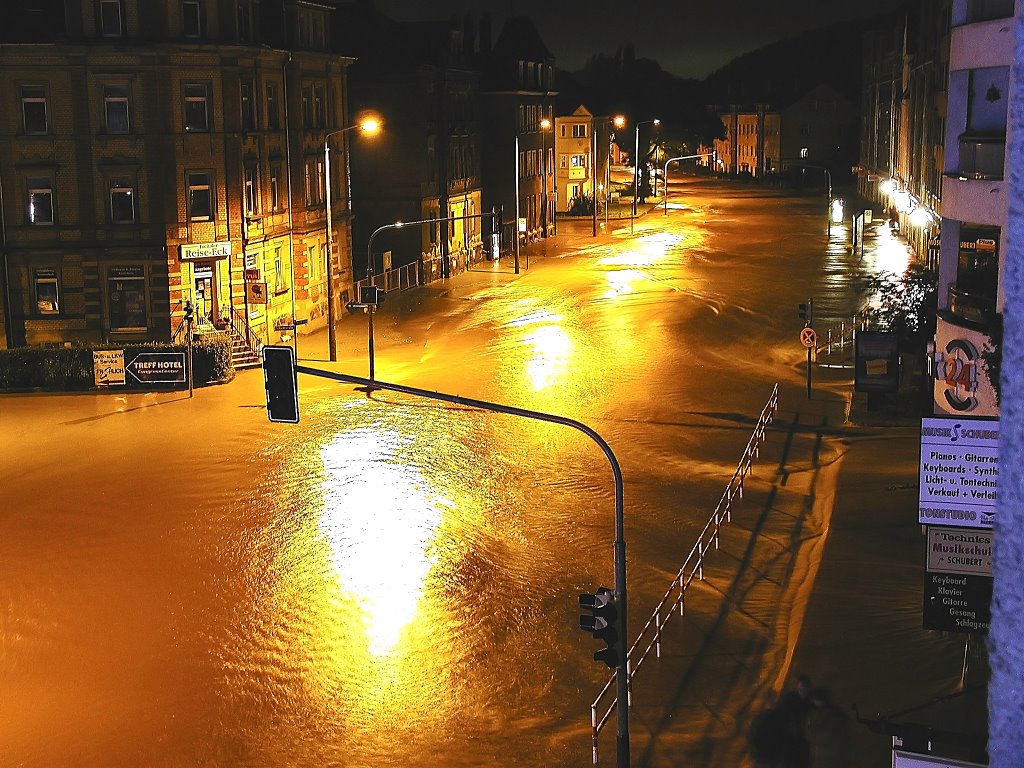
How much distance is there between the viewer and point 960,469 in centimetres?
1248

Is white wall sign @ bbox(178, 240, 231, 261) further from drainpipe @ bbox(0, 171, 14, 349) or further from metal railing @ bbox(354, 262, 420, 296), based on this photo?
metal railing @ bbox(354, 262, 420, 296)

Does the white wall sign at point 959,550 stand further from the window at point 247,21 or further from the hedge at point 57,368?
the window at point 247,21

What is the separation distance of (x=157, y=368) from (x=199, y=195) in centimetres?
756

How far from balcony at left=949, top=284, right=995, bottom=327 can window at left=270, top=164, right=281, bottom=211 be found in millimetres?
28246

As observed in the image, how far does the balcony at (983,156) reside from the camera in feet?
72.6

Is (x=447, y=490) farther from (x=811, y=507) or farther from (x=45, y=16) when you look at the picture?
(x=45, y=16)

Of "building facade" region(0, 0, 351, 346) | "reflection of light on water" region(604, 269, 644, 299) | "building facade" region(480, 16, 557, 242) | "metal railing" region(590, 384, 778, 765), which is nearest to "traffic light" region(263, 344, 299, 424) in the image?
"metal railing" region(590, 384, 778, 765)

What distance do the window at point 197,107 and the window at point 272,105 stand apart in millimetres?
3494

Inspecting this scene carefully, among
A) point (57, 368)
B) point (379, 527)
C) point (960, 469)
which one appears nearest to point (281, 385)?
point (960, 469)

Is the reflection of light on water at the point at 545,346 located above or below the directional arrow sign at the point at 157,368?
below

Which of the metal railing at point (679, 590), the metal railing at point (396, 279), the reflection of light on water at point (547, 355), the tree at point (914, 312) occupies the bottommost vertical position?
the metal railing at point (679, 590)

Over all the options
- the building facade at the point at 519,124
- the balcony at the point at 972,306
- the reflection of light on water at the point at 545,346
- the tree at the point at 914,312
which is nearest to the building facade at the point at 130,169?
the reflection of light on water at the point at 545,346

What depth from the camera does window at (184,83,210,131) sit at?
41594 mm

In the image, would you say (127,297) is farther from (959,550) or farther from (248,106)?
(959,550)
